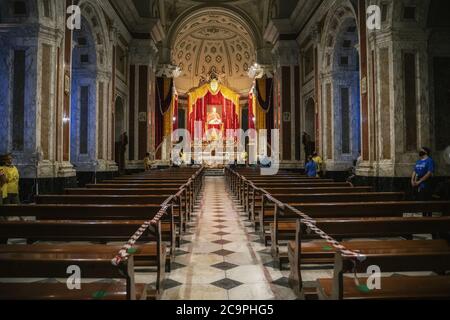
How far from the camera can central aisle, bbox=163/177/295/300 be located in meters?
2.71

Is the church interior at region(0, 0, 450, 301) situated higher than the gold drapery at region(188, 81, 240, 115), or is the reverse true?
the gold drapery at region(188, 81, 240, 115)

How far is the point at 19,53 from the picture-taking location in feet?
22.9

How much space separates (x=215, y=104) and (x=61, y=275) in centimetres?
2724

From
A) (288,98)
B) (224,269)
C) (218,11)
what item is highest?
(218,11)

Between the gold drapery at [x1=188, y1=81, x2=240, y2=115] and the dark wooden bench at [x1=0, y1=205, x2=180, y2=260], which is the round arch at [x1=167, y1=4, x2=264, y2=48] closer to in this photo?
the gold drapery at [x1=188, y1=81, x2=240, y2=115]

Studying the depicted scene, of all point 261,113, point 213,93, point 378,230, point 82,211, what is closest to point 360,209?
point 378,230

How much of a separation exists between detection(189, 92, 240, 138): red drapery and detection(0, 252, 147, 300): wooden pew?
1019 inches

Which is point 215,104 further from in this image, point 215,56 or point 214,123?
point 215,56

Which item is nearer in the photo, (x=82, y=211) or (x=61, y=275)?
(x=61, y=275)

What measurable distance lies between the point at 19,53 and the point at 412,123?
27.2 ft

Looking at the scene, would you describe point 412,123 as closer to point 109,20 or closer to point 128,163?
point 109,20

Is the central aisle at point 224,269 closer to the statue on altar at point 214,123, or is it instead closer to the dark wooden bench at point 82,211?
the dark wooden bench at point 82,211

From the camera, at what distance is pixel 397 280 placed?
6.43 feet

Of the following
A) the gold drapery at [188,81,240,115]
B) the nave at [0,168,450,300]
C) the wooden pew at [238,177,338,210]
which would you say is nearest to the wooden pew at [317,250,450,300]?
the nave at [0,168,450,300]
